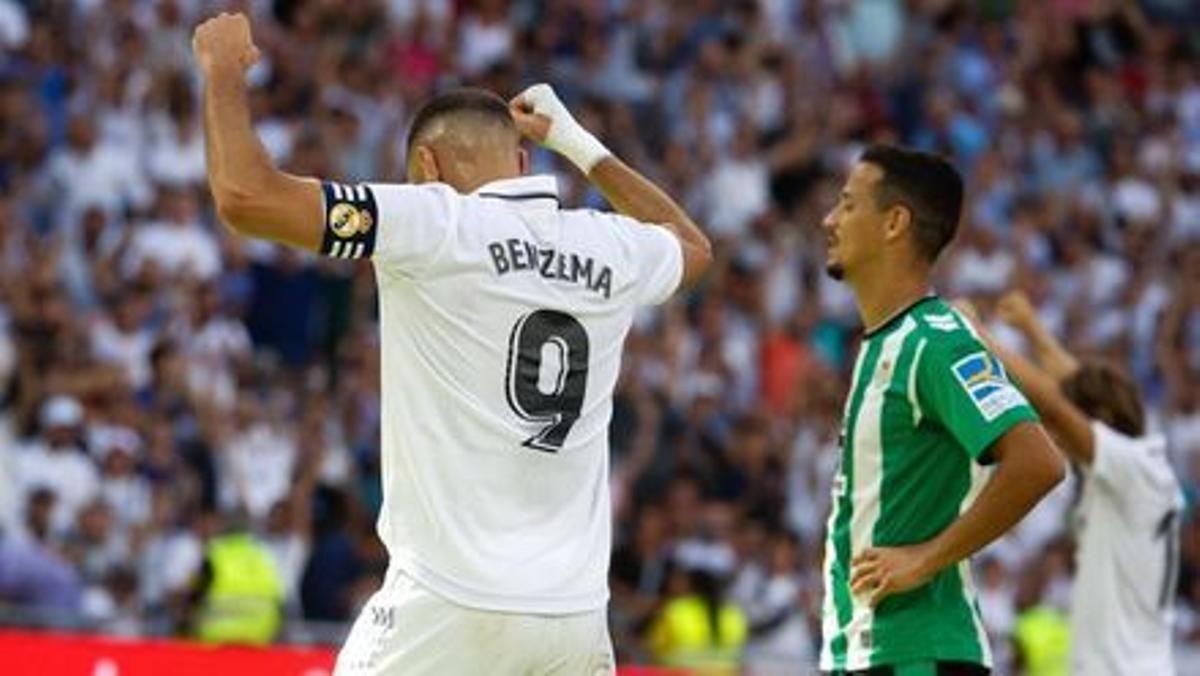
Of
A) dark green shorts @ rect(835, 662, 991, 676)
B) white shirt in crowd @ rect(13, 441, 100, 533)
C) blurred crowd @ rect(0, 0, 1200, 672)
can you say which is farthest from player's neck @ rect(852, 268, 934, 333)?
white shirt in crowd @ rect(13, 441, 100, 533)

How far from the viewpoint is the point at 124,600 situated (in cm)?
1697

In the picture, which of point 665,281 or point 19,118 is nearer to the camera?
point 665,281

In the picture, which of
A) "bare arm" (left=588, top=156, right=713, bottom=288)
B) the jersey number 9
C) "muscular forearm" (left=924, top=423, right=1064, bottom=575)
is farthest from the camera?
"bare arm" (left=588, top=156, right=713, bottom=288)

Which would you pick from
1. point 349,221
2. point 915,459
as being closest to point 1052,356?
point 915,459

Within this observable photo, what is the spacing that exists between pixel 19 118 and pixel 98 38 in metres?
1.20

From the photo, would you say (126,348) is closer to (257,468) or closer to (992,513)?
(257,468)

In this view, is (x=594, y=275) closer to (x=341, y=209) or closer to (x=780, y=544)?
(x=341, y=209)

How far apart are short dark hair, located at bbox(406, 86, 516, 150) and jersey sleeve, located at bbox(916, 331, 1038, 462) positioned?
143cm

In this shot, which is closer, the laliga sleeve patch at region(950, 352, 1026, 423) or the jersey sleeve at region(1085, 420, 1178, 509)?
the laliga sleeve patch at region(950, 352, 1026, 423)

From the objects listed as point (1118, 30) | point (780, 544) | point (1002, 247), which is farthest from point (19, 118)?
point (1118, 30)

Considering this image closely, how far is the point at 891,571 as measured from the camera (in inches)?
351

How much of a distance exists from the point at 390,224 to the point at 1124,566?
4267mm

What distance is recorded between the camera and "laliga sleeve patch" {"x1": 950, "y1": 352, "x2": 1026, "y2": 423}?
8883 millimetres

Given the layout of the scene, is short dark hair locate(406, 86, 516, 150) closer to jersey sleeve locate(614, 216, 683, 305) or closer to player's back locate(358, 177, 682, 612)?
player's back locate(358, 177, 682, 612)
